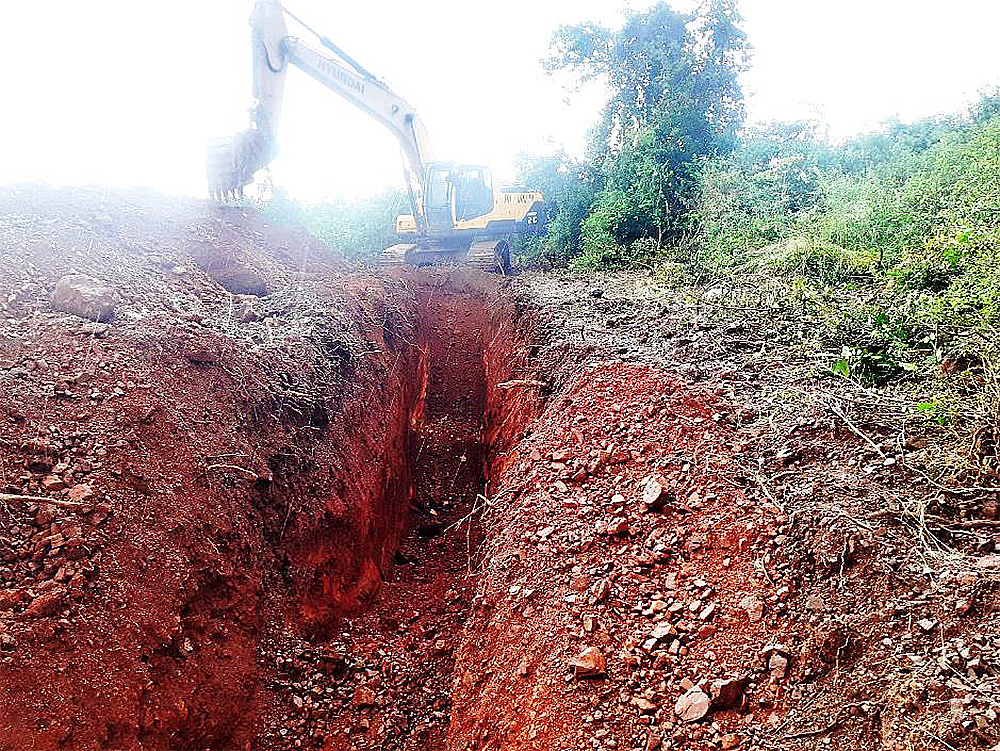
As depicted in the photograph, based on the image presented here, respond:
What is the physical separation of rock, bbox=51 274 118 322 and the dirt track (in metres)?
0.14

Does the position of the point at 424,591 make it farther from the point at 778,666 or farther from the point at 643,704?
the point at 778,666

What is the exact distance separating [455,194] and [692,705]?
500 inches

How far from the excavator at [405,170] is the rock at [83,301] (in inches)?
198

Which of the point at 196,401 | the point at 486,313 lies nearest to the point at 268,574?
the point at 196,401

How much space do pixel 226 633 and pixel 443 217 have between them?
11571 mm

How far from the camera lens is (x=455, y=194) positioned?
13.9 m

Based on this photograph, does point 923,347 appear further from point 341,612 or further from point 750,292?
point 341,612

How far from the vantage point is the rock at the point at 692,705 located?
260 cm

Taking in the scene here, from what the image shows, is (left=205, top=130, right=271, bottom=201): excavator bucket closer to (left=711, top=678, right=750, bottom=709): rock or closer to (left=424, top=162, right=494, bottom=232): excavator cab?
(left=424, top=162, right=494, bottom=232): excavator cab

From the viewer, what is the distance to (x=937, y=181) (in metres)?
6.19

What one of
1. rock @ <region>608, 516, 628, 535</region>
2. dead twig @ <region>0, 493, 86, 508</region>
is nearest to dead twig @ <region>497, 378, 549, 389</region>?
rock @ <region>608, 516, 628, 535</region>

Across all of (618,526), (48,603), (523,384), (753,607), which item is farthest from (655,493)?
(48,603)

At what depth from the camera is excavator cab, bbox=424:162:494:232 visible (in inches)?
537

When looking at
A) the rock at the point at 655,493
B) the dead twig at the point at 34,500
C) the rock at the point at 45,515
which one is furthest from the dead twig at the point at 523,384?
the rock at the point at 45,515
